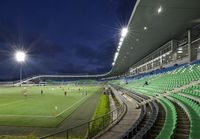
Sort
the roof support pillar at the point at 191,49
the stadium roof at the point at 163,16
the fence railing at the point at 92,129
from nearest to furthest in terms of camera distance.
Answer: the fence railing at the point at 92,129 → the stadium roof at the point at 163,16 → the roof support pillar at the point at 191,49

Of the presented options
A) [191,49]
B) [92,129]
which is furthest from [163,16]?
[92,129]

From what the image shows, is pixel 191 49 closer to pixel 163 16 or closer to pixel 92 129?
pixel 163 16

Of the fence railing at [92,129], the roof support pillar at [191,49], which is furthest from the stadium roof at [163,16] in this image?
the fence railing at [92,129]

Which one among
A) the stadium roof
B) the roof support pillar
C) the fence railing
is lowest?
the fence railing

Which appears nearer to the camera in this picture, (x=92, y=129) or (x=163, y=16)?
(x=92, y=129)

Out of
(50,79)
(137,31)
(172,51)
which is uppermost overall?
(137,31)

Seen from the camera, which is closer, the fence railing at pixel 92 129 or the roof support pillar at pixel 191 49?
the fence railing at pixel 92 129

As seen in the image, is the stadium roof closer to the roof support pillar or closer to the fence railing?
the roof support pillar

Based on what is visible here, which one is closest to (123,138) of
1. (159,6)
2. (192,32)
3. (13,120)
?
(13,120)

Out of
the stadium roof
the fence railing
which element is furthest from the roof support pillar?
the fence railing

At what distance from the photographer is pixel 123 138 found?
608cm

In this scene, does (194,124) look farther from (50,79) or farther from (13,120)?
(50,79)

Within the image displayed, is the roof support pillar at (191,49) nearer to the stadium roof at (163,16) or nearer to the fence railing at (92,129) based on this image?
the stadium roof at (163,16)

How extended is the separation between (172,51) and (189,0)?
19.6m
